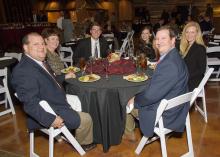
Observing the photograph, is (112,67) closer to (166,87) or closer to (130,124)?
(130,124)

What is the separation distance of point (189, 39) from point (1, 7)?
1061cm

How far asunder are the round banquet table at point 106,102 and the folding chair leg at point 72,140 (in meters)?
0.20

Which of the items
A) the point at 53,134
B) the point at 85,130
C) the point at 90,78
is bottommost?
the point at 85,130

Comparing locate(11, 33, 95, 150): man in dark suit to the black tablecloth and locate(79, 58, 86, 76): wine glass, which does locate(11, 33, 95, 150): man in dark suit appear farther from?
the black tablecloth

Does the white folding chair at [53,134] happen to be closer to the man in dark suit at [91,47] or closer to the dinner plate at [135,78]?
the dinner plate at [135,78]

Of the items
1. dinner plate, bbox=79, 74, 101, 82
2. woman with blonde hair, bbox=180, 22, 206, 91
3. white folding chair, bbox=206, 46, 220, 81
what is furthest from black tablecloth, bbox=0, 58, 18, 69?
white folding chair, bbox=206, 46, 220, 81

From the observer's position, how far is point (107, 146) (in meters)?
2.80

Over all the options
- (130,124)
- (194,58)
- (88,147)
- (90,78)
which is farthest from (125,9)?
(88,147)

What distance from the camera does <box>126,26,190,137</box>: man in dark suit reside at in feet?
6.99

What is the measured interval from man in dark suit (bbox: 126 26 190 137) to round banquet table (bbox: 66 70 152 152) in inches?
8.4

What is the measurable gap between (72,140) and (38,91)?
68 cm

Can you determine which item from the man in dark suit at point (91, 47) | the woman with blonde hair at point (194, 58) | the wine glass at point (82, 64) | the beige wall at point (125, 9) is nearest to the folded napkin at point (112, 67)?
the wine glass at point (82, 64)

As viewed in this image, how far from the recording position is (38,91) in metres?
2.20

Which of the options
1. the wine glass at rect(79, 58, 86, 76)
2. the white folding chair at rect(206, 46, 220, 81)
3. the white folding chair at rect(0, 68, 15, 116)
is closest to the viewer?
the wine glass at rect(79, 58, 86, 76)
